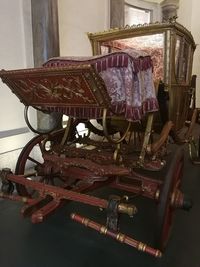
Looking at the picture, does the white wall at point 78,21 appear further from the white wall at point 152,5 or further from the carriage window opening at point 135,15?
the white wall at point 152,5

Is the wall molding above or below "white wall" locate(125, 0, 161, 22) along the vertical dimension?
below

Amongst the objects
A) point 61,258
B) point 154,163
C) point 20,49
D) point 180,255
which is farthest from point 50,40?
point 180,255

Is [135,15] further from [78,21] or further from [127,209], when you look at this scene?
[127,209]

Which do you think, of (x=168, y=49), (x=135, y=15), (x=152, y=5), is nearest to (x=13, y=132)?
(x=168, y=49)

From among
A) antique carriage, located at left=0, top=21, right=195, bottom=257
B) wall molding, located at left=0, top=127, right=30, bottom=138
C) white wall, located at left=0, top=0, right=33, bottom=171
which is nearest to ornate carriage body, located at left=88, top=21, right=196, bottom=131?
antique carriage, located at left=0, top=21, right=195, bottom=257

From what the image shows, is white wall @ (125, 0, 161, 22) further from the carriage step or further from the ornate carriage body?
the carriage step

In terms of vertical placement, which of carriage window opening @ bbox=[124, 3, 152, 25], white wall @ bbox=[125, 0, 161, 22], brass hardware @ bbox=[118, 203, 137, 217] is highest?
white wall @ bbox=[125, 0, 161, 22]

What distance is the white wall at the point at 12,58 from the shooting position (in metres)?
3.04

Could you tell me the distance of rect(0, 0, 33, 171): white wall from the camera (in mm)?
3045

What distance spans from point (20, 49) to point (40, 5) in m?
0.55

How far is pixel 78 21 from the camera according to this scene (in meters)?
4.32

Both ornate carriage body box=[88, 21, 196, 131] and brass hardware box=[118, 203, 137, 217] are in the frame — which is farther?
ornate carriage body box=[88, 21, 196, 131]

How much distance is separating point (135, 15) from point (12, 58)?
14.0 ft

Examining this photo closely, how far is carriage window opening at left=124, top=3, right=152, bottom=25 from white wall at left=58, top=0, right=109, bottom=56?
1.42 metres
